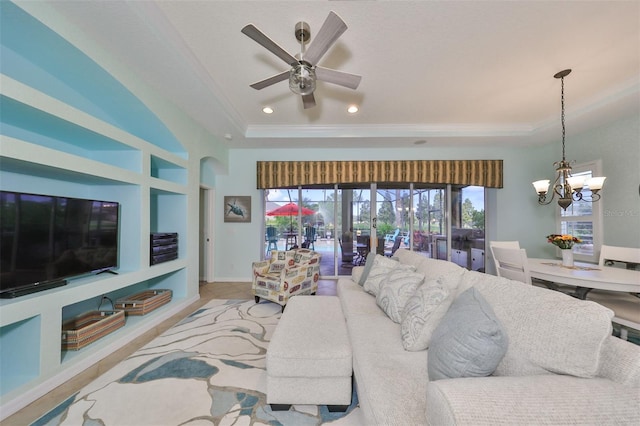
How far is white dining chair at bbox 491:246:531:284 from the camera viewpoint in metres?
2.46

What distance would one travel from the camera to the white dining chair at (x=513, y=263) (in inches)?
96.9

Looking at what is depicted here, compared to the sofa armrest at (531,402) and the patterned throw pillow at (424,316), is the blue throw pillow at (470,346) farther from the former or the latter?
the patterned throw pillow at (424,316)

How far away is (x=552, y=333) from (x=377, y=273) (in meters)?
1.53

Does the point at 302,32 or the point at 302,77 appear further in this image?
the point at 302,32

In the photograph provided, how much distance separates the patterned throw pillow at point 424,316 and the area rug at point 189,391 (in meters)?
0.62

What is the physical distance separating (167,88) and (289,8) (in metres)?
1.72

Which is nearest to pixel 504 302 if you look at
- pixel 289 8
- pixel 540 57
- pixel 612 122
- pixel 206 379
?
pixel 206 379

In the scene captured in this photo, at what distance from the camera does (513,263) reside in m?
2.59

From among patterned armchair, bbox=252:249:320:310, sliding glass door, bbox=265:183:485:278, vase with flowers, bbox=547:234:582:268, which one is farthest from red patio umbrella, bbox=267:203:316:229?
vase with flowers, bbox=547:234:582:268

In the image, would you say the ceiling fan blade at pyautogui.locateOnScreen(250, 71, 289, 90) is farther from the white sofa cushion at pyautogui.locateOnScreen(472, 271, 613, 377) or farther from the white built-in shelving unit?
the white sofa cushion at pyautogui.locateOnScreen(472, 271, 613, 377)

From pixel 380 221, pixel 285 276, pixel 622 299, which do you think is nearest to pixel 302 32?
pixel 285 276

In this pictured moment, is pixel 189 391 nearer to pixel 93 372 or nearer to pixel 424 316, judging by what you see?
pixel 93 372

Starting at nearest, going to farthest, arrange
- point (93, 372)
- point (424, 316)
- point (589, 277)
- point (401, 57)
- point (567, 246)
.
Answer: point (424, 316) < point (93, 372) < point (589, 277) < point (401, 57) < point (567, 246)

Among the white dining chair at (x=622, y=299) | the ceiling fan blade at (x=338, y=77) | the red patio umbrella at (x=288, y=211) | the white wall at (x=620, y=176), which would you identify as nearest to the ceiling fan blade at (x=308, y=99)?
the ceiling fan blade at (x=338, y=77)
